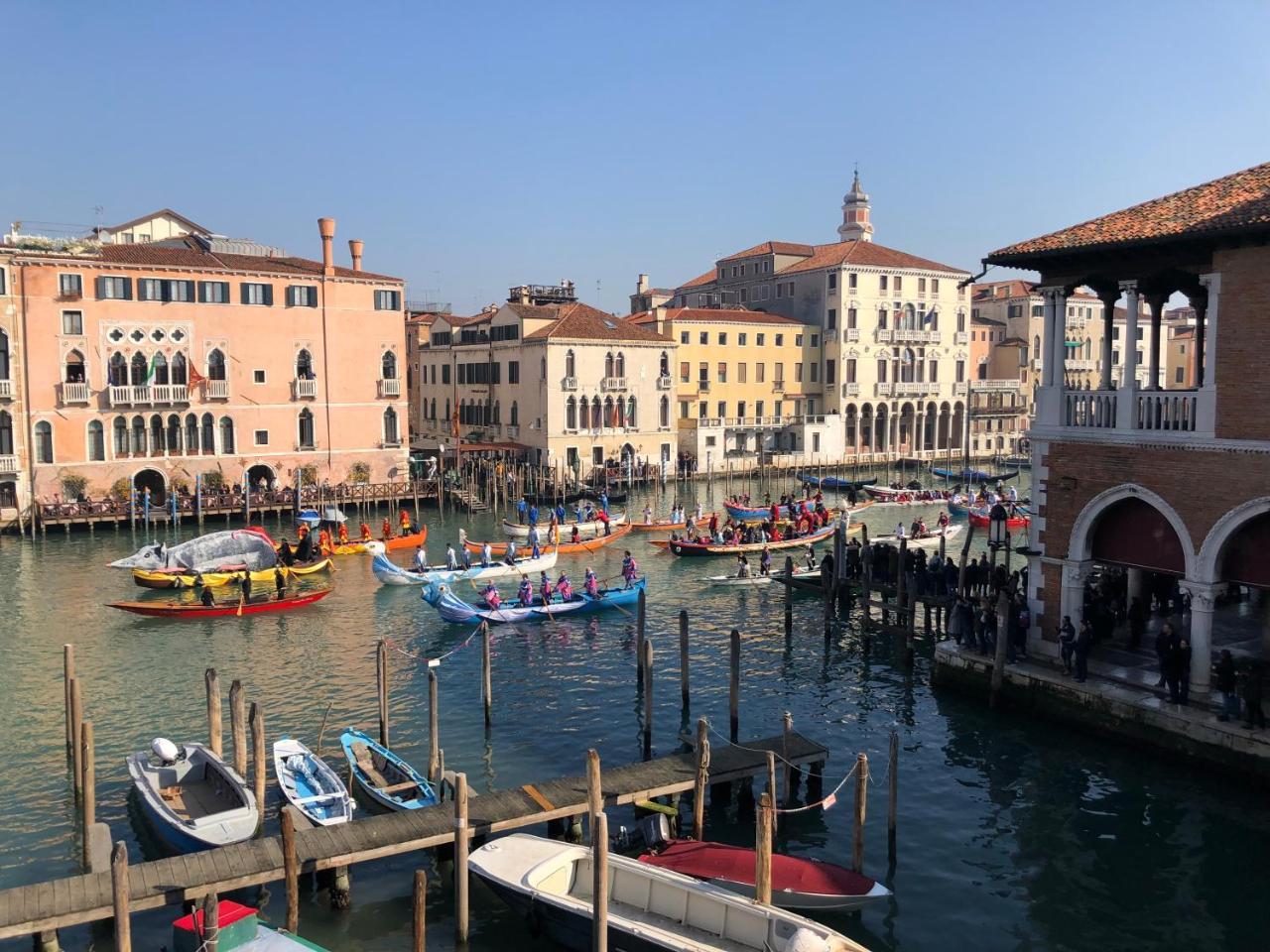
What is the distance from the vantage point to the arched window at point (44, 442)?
4559cm

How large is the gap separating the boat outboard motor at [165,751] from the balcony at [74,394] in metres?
34.1

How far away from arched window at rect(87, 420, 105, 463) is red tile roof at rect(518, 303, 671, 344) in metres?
22.3

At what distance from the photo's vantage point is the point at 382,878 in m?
14.7

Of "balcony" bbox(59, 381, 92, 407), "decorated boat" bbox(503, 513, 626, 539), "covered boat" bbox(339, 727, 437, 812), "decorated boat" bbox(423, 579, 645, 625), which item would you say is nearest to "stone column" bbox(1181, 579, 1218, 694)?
"covered boat" bbox(339, 727, 437, 812)

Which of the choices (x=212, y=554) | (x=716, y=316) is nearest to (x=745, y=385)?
(x=716, y=316)

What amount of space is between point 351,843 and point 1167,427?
14.4 metres

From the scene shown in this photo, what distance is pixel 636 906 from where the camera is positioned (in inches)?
515

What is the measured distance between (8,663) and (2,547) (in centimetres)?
1851

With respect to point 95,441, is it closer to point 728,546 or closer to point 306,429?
point 306,429

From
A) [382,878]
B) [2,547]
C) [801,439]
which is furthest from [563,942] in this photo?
[801,439]

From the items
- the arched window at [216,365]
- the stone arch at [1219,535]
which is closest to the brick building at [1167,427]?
the stone arch at [1219,535]

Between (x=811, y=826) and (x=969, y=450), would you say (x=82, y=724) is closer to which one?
(x=811, y=826)

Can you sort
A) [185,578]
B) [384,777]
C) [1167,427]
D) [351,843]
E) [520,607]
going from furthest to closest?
1. [185,578]
2. [520,607]
3. [1167,427]
4. [384,777]
5. [351,843]

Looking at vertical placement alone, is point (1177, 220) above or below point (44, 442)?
above
